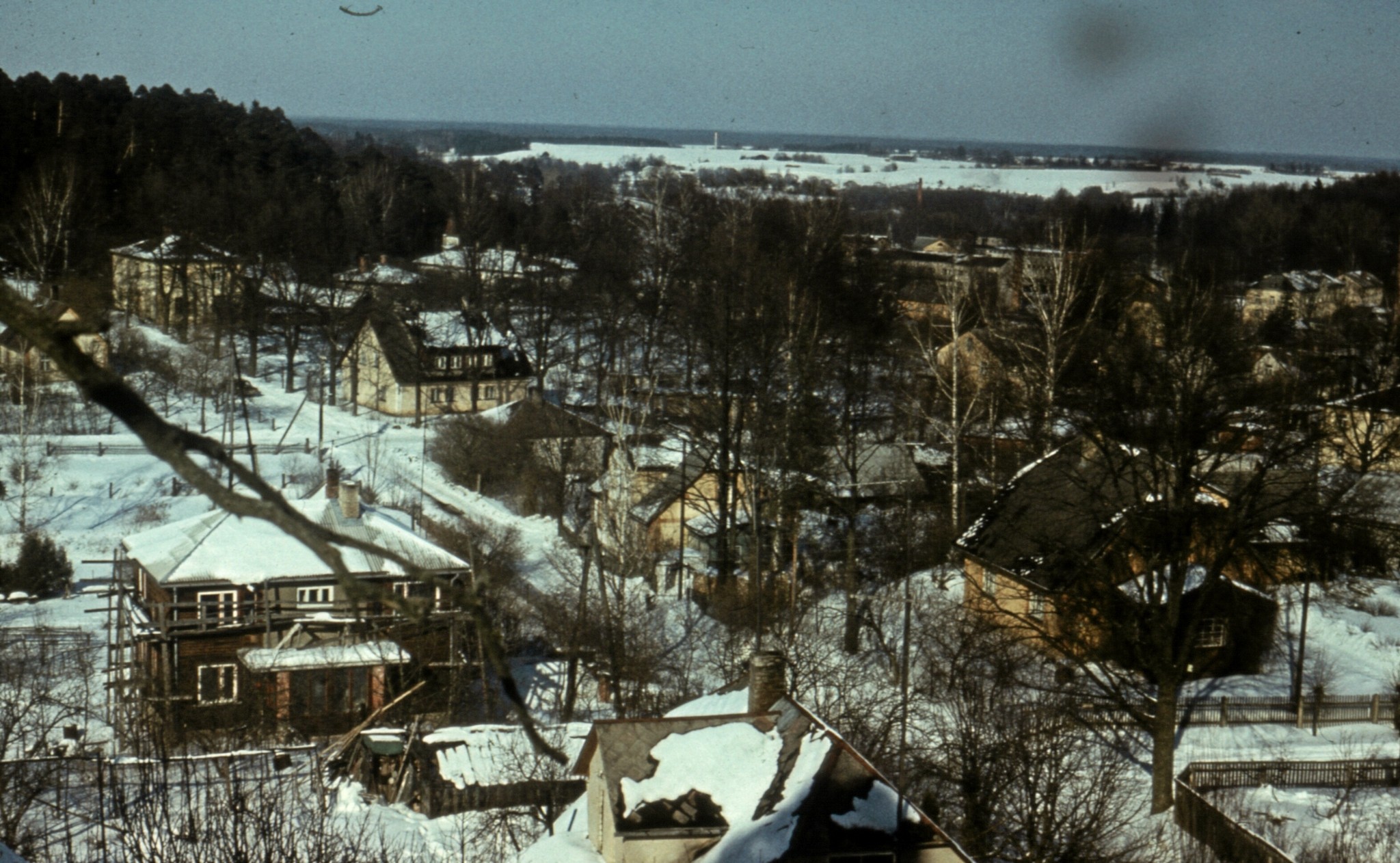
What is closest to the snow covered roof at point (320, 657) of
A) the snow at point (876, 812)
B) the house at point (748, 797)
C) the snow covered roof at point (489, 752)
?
the snow covered roof at point (489, 752)

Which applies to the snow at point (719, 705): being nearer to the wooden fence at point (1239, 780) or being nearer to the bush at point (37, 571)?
the wooden fence at point (1239, 780)

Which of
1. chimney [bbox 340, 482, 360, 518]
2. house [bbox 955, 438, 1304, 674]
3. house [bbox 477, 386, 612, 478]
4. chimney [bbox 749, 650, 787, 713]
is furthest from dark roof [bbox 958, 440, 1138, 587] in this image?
house [bbox 477, 386, 612, 478]

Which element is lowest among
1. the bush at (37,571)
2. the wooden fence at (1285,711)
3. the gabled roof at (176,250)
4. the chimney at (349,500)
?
the bush at (37,571)

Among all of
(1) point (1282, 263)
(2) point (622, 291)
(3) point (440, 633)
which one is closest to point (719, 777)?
(3) point (440, 633)

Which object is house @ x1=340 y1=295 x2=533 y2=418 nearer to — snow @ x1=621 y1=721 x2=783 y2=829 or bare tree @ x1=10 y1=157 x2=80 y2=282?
bare tree @ x1=10 y1=157 x2=80 y2=282

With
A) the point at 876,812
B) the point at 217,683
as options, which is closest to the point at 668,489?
the point at 217,683
